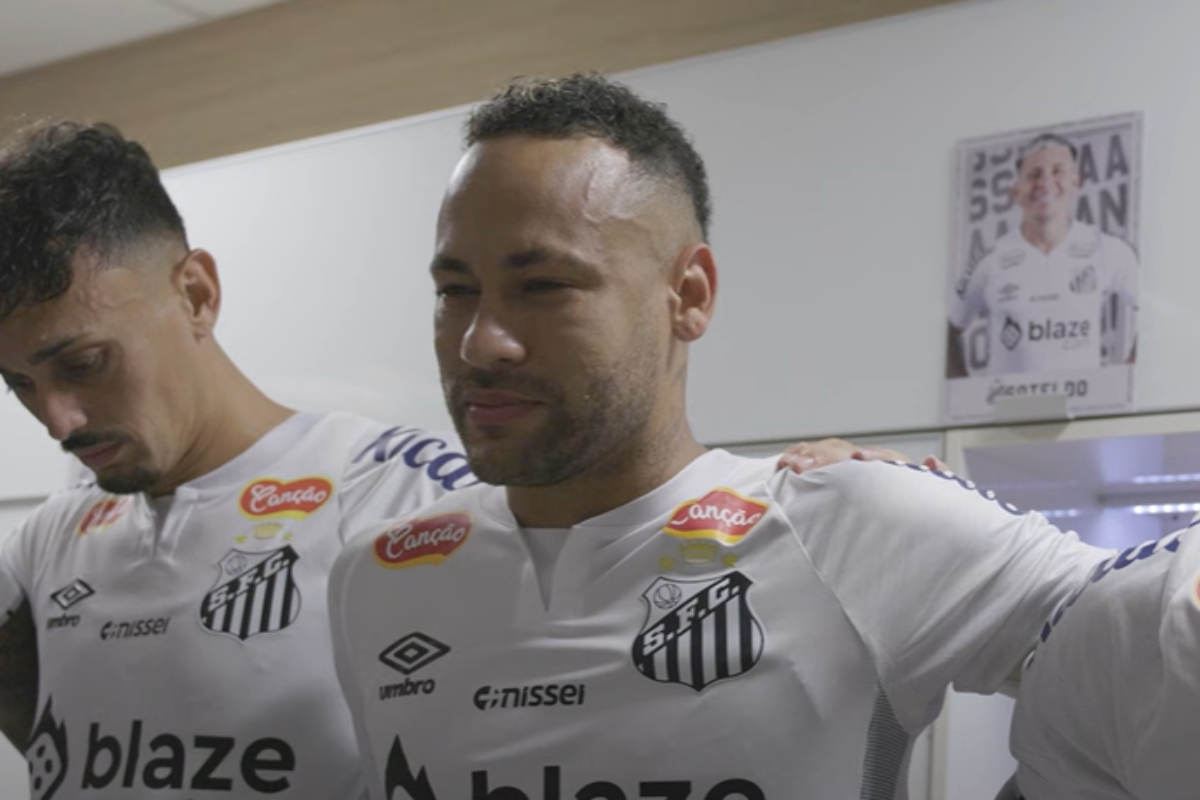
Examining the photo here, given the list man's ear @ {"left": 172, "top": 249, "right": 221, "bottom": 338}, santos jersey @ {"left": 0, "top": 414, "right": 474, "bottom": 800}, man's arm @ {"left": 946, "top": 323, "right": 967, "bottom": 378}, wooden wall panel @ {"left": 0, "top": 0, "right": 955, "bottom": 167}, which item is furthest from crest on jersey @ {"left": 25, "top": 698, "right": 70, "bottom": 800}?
wooden wall panel @ {"left": 0, "top": 0, "right": 955, "bottom": 167}

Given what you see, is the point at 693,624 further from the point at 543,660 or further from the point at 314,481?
the point at 314,481

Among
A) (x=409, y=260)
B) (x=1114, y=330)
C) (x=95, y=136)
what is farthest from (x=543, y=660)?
(x=409, y=260)

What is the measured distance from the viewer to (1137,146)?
2.39 meters

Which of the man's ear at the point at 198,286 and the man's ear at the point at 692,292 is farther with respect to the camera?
the man's ear at the point at 198,286

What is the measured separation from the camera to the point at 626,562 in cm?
155

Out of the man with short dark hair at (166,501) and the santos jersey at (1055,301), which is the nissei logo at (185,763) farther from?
the santos jersey at (1055,301)

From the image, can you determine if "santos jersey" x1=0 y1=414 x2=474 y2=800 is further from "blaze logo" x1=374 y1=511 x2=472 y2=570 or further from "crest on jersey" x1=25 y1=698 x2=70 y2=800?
"blaze logo" x1=374 y1=511 x2=472 y2=570

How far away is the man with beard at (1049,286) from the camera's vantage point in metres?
Answer: 2.37

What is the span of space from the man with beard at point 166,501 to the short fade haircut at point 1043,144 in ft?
3.33

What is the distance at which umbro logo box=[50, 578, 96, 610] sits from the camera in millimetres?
1978

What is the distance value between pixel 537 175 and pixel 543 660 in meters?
0.42

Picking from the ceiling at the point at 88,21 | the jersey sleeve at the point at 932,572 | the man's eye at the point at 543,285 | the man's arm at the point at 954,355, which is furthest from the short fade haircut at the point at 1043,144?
→ the ceiling at the point at 88,21

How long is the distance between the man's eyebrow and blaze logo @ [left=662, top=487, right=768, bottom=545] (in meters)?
0.70

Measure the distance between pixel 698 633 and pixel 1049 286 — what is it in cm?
115
